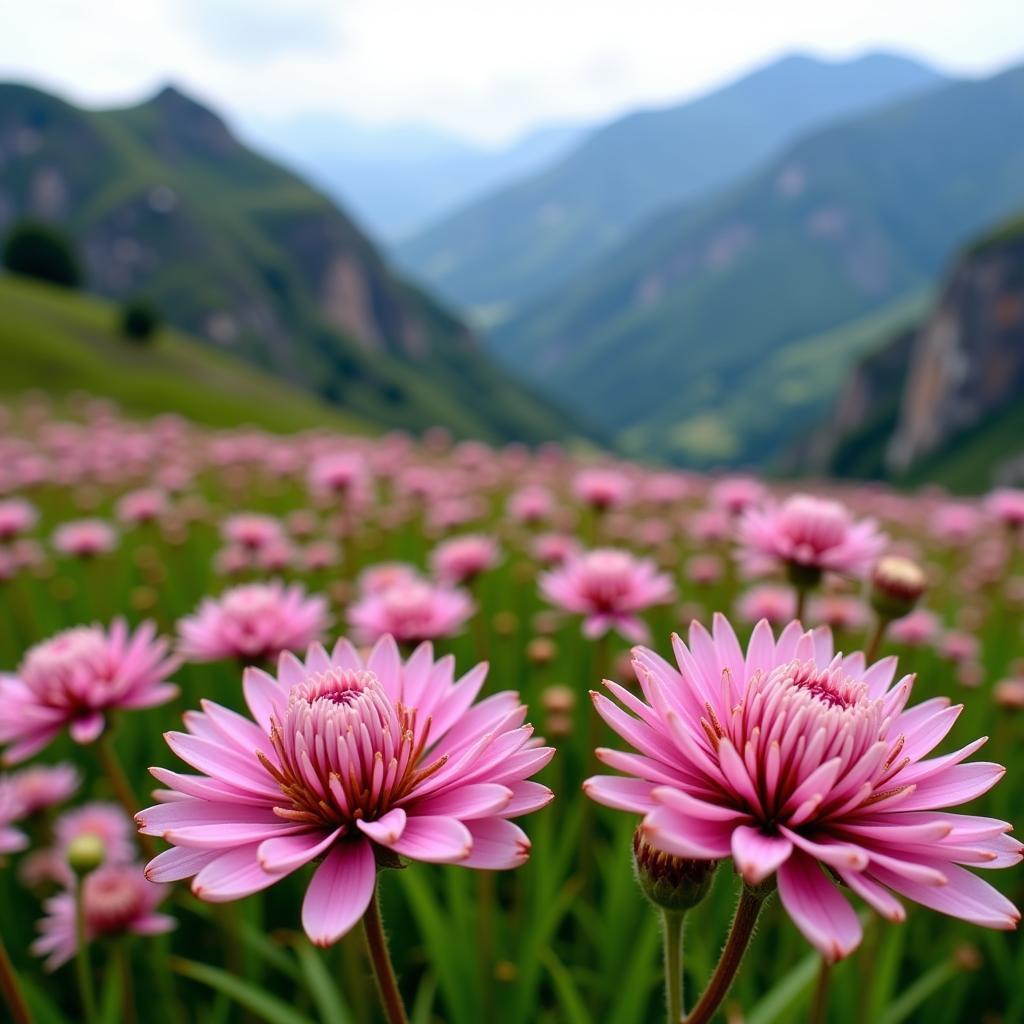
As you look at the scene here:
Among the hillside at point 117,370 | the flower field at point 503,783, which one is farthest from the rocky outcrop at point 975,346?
the flower field at point 503,783

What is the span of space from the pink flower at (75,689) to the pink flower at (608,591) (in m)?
1.26

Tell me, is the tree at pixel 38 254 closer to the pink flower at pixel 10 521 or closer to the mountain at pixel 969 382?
the pink flower at pixel 10 521

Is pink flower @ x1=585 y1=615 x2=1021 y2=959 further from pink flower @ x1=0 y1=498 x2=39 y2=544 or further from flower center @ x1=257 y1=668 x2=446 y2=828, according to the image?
pink flower @ x1=0 y1=498 x2=39 y2=544

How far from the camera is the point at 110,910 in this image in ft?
6.57

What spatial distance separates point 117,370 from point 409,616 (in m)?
36.7

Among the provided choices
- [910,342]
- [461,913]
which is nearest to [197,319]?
[910,342]

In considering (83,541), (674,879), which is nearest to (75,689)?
(674,879)

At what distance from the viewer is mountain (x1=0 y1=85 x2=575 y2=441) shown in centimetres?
9881

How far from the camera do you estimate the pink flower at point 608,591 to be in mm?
2506

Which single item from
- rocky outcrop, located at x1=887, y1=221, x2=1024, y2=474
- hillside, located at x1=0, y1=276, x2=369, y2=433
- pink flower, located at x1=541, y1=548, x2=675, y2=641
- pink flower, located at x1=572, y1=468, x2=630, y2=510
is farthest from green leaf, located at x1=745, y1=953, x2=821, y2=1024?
rocky outcrop, located at x1=887, y1=221, x2=1024, y2=474

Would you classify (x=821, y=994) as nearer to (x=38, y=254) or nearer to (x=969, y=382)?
(x=38, y=254)

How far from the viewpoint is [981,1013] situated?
2.61 metres

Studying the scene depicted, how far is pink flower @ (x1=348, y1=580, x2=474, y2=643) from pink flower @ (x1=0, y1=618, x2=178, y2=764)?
0.72 meters

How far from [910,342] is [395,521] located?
112 metres
